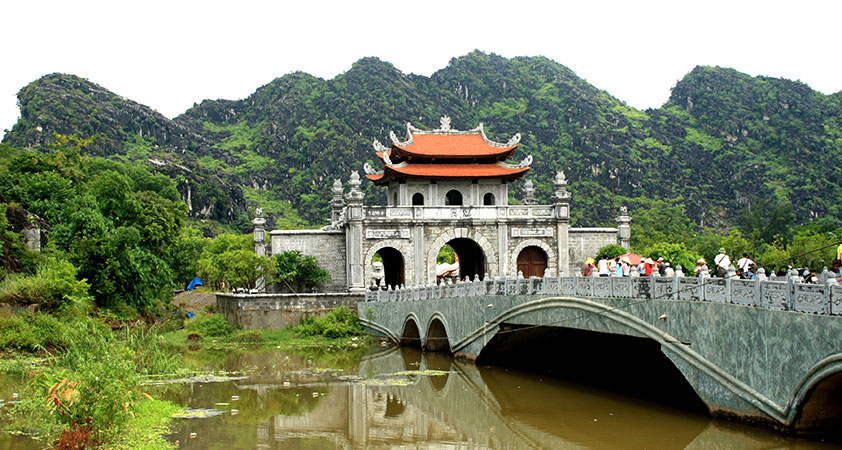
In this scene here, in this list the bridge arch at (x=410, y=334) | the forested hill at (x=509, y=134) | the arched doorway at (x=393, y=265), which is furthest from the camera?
the forested hill at (x=509, y=134)

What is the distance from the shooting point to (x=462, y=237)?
114ft

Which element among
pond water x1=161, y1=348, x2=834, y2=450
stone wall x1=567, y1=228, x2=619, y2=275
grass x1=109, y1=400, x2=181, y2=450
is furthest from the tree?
grass x1=109, y1=400, x2=181, y2=450

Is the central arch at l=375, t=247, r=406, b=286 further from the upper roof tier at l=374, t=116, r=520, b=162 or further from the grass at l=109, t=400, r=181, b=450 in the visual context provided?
the grass at l=109, t=400, r=181, b=450

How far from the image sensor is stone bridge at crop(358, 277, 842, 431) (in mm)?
11594

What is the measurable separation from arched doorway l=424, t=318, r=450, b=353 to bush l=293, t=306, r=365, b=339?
496 centimetres

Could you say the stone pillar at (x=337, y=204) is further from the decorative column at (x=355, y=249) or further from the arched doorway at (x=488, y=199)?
the arched doorway at (x=488, y=199)

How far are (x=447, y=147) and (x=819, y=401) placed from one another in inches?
1010

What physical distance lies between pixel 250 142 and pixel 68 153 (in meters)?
53.7

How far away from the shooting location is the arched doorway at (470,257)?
36350 millimetres

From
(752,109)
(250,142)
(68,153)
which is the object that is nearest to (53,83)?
(250,142)

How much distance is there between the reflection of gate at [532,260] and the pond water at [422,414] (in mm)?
12499

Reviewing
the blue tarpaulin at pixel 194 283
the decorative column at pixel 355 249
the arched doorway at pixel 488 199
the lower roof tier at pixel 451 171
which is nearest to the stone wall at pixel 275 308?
the decorative column at pixel 355 249

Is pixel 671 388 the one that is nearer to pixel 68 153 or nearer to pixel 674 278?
pixel 674 278

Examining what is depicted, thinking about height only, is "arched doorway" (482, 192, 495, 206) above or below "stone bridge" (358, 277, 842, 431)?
above
